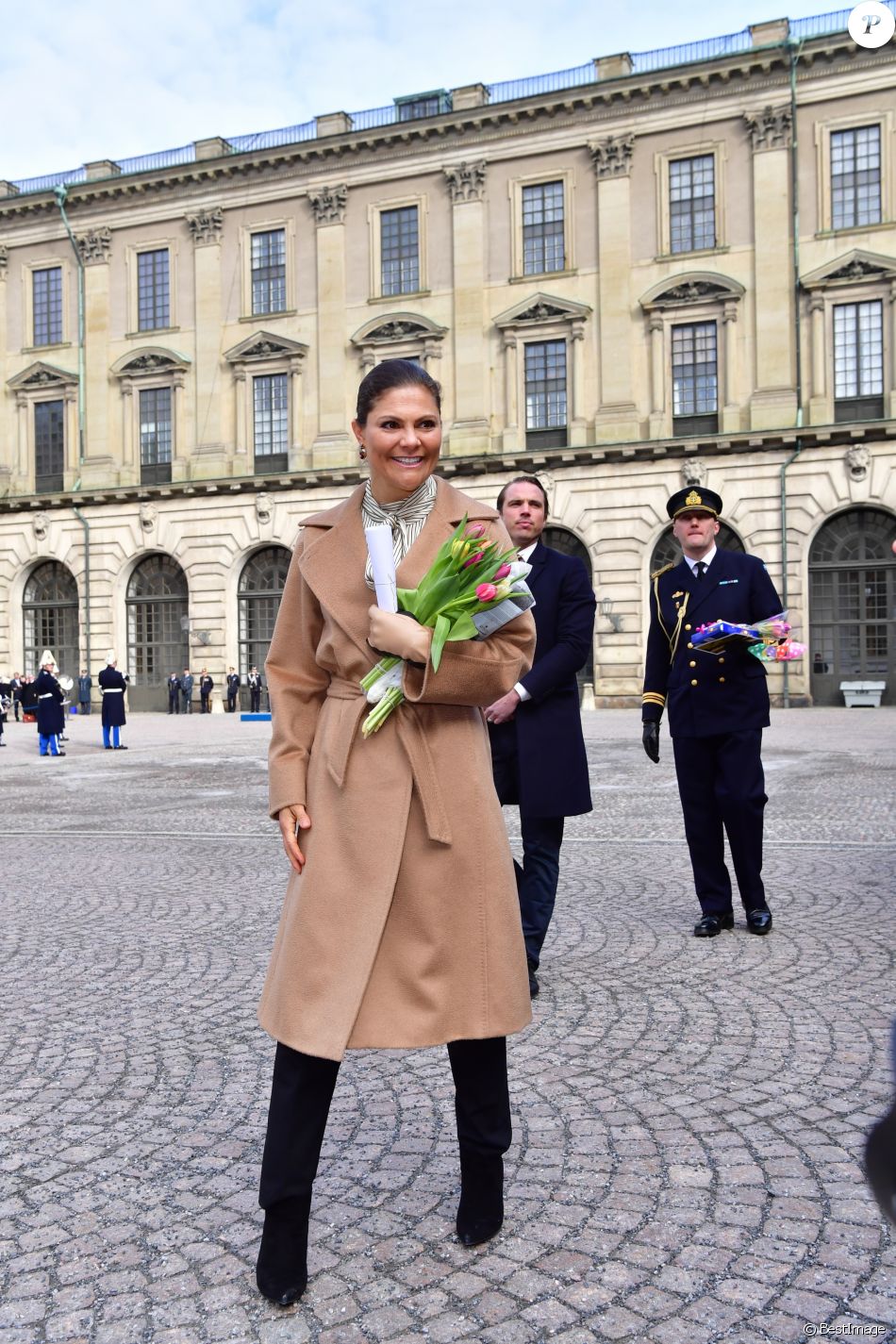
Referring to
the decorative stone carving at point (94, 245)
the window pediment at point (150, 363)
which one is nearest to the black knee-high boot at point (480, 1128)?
the window pediment at point (150, 363)

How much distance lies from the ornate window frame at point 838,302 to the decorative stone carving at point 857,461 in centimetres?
105

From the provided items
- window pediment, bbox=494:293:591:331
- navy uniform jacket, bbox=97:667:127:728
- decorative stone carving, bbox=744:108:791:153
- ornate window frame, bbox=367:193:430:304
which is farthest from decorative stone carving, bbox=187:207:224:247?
navy uniform jacket, bbox=97:667:127:728

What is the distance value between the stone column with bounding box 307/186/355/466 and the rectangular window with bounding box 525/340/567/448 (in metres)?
5.82

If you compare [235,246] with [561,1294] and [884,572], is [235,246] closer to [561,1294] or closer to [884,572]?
[884,572]

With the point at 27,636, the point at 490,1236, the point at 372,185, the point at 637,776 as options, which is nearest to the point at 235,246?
the point at 372,185

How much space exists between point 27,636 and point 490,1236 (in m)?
42.9

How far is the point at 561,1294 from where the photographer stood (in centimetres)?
268

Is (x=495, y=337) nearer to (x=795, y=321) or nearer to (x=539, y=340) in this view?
(x=539, y=340)

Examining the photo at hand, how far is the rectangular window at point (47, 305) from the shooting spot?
42406 mm

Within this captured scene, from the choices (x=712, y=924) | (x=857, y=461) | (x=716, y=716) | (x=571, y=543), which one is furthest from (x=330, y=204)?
(x=712, y=924)

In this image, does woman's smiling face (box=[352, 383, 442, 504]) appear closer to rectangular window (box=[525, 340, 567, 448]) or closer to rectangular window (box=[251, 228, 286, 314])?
rectangular window (box=[525, 340, 567, 448])

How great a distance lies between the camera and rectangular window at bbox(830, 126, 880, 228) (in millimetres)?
32469

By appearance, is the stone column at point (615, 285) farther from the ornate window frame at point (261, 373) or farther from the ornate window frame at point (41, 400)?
the ornate window frame at point (41, 400)

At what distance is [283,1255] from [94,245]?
43.4 metres
